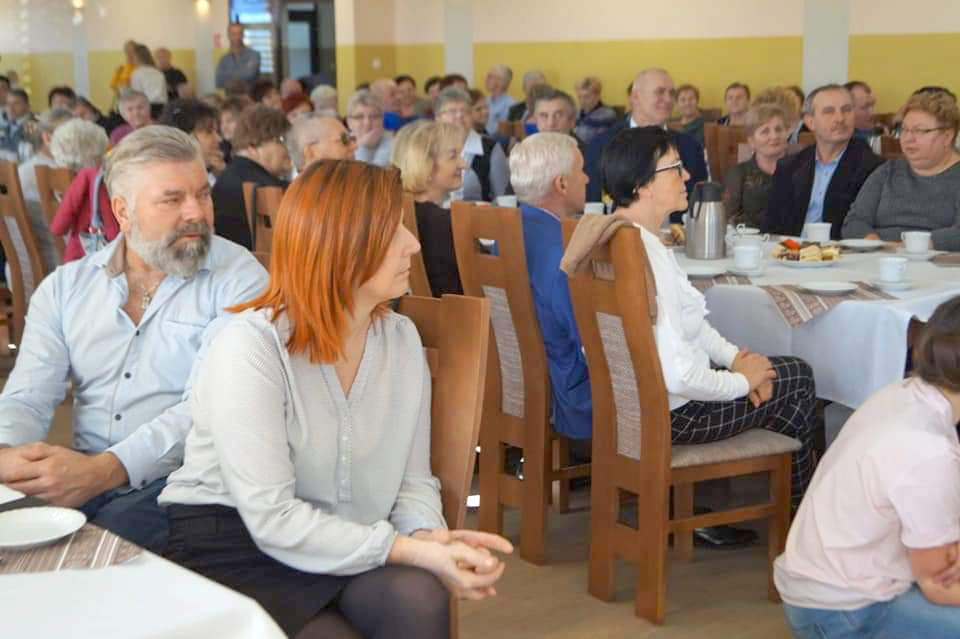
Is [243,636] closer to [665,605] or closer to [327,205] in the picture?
[327,205]

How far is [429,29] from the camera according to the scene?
1351cm

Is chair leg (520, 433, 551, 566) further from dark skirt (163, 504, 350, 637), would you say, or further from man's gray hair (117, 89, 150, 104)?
man's gray hair (117, 89, 150, 104)

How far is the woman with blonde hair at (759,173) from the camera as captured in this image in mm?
5266

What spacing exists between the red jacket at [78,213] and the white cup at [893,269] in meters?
2.81

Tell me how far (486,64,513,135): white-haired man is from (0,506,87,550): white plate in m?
9.97

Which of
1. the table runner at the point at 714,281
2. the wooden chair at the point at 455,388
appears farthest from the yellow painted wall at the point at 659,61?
the wooden chair at the point at 455,388

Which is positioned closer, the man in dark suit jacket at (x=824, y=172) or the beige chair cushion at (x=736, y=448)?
the beige chair cushion at (x=736, y=448)

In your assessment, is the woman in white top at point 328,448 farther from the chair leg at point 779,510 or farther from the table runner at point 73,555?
the chair leg at point 779,510

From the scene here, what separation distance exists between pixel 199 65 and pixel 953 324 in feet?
46.4

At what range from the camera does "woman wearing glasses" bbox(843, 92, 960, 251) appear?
431cm

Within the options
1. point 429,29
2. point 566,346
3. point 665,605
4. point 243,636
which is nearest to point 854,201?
point 566,346

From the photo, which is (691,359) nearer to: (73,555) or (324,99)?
(73,555)

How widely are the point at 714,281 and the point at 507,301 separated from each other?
571 millimetres

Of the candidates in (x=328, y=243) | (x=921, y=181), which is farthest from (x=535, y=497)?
(x=921, y=181)
